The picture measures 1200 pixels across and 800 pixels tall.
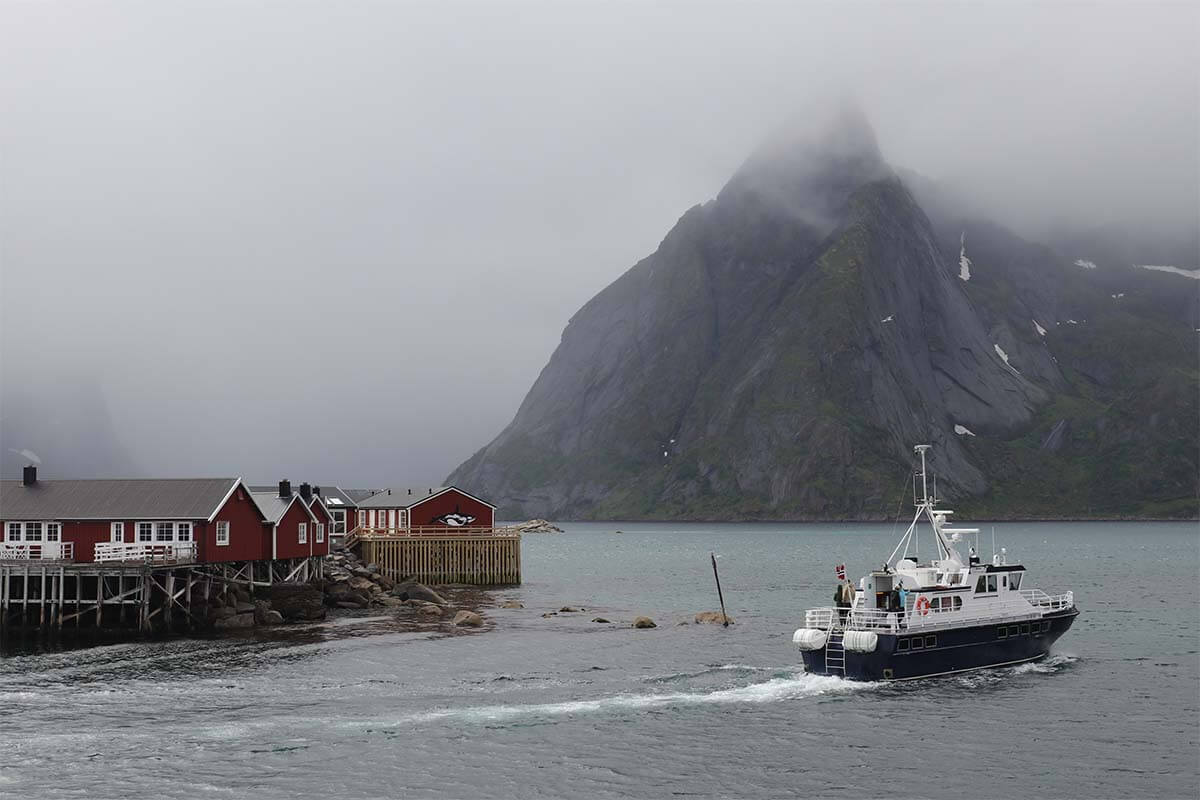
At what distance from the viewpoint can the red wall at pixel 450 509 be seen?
105 metres

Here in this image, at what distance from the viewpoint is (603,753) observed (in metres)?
37.8

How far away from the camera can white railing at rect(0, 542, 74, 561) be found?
67.5 m

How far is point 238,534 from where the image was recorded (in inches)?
2825

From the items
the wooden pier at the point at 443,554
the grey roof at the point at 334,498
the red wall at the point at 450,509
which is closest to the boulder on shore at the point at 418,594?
the wooden pier at the point at 443,554

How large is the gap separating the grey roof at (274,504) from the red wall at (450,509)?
2266 cm

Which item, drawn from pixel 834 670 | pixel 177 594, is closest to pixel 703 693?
pixel 834 670

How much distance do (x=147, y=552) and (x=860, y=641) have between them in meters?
41.7

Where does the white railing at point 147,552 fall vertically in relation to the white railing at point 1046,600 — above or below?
above

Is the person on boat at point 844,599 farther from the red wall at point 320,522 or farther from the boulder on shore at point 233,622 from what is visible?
the red wall at point 320,522

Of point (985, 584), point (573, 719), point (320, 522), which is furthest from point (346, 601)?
point (985, 584)

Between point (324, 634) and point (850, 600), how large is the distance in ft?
98.0

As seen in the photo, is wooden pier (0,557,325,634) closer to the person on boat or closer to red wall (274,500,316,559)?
red wall (274,500,316,559)

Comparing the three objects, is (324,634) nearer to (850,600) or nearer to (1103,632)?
(850,600)

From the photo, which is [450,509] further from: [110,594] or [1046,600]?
[1046,600]
